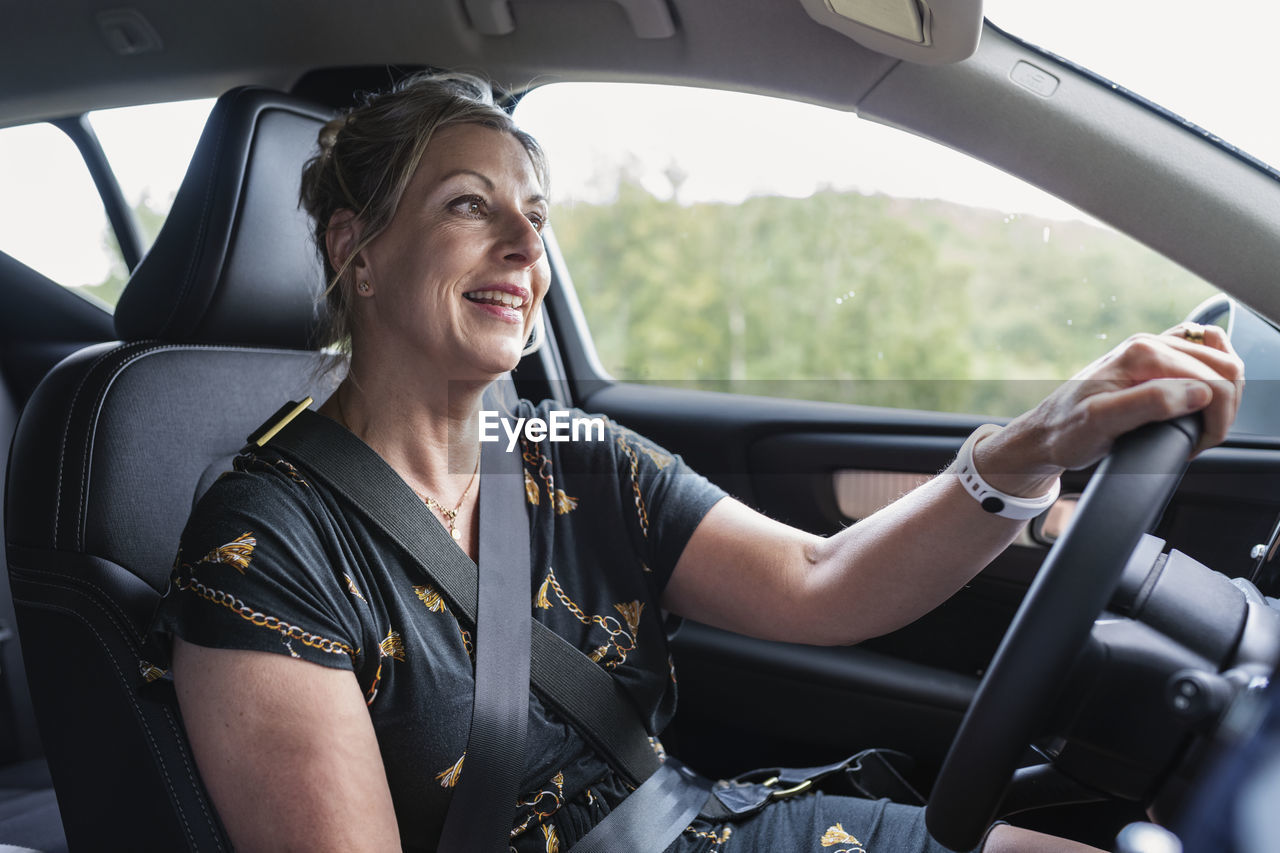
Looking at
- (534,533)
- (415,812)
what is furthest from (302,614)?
(534,533)

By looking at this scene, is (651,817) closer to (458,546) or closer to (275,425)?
(458,546)

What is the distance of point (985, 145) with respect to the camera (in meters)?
1.32

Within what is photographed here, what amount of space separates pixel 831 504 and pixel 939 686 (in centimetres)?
38

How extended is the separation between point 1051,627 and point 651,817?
0.68 metres

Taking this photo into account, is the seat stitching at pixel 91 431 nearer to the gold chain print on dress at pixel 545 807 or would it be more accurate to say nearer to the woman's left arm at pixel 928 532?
the gold chain print on dress at pixel 545 807

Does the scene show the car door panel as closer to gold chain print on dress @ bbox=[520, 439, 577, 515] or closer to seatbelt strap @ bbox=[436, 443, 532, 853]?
gold chain print on dress @ bbox=[520, 439, 577, 515]

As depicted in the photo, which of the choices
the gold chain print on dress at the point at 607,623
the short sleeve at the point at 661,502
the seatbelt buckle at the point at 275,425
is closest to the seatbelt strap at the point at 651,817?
the gold chain print on dress at the point at 607,623

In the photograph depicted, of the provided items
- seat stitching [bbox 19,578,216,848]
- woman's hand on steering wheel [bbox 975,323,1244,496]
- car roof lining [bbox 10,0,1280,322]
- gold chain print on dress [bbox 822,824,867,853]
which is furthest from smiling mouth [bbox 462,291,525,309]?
gold chain print on dress [bbox 822,824,867,853]

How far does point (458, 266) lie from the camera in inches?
53.5

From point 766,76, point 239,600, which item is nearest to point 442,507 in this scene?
point 239,600

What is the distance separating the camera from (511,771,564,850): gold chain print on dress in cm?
121

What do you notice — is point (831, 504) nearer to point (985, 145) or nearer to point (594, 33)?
point (985, 145)

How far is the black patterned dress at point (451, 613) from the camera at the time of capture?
41.9 inches

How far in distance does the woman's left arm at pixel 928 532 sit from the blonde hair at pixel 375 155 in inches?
23.8
